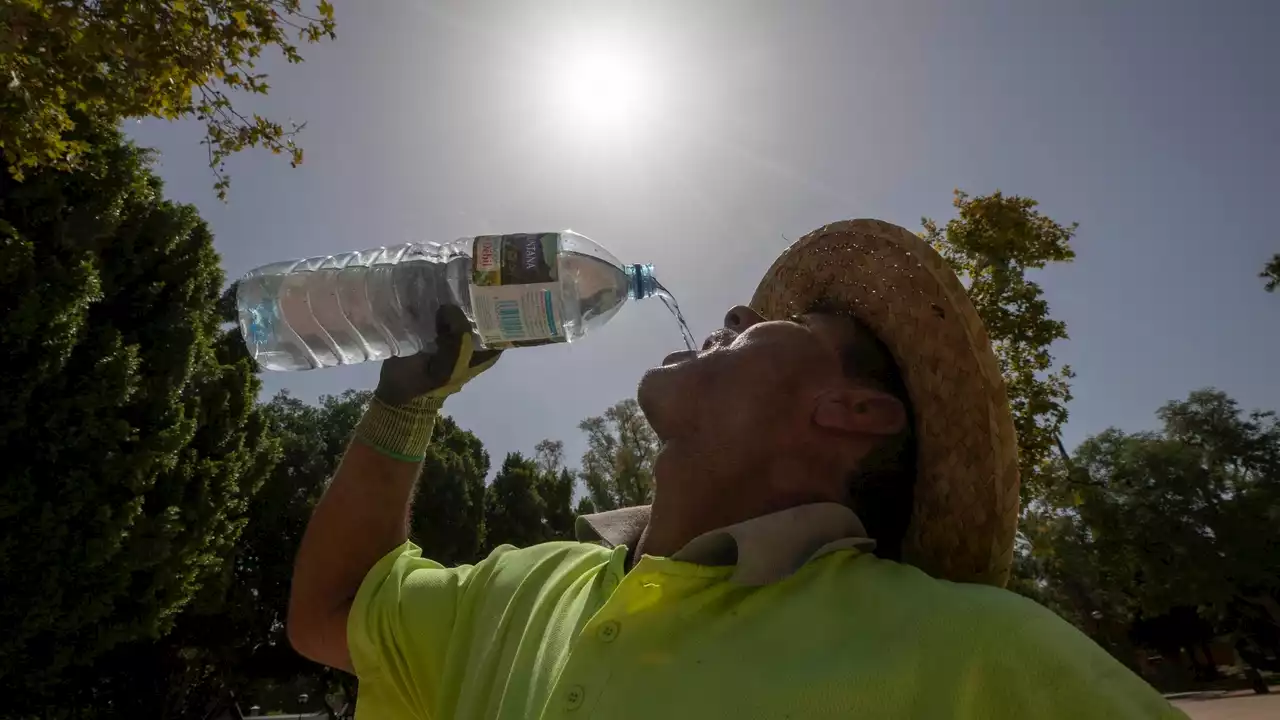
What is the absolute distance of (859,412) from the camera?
73.8 inches

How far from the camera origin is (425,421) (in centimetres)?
222

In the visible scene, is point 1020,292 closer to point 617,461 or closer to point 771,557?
point 771,557

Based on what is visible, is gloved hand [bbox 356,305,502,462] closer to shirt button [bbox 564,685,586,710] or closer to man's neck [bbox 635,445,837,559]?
man's neck [bbox 635,445,837,559]

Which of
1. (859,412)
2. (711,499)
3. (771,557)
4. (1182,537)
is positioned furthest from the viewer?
(1182,537)

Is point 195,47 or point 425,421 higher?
point 195,47

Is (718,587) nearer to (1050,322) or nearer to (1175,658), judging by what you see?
(1050,322)

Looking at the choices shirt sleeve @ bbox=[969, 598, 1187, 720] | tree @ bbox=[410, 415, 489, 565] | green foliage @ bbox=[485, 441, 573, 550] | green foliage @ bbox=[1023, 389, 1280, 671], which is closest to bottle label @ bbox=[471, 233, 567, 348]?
shirt sleeve @ bbox=[969, 598, 1187, 720]

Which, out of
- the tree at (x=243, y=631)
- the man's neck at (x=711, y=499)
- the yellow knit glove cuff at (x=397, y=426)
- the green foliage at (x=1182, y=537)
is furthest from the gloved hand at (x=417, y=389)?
the green foliage at (x=1182, y=537)

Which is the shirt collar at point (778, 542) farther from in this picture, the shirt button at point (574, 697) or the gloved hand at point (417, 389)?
the gloved hand at point (417, 389)

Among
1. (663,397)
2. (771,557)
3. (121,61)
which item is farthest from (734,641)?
(121,61)

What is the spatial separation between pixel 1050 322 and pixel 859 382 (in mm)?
8338

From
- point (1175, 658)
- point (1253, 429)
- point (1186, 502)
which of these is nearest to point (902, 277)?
point (1186, 502)

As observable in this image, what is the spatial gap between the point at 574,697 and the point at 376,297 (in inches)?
95.6

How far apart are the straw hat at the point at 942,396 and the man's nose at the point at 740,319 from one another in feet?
0.96
